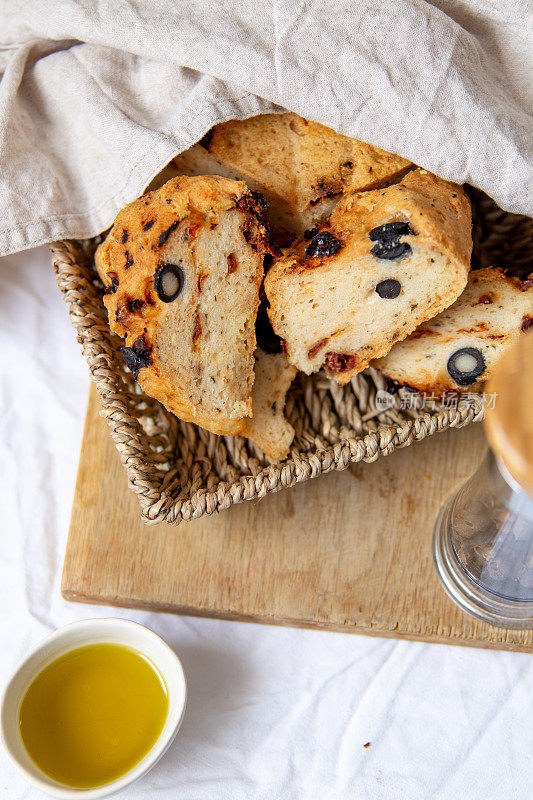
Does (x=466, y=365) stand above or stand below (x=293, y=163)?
below

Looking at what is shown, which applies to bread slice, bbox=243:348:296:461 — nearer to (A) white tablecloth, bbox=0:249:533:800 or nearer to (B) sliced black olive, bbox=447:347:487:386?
(B) sliced black olive, bbox=447:347:487:386

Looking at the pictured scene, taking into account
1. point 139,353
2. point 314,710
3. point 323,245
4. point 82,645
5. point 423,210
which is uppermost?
point 423,210

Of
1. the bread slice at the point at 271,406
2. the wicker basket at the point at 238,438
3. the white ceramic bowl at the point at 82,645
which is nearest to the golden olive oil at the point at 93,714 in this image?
the white ceramic bowl at the point at 82,645

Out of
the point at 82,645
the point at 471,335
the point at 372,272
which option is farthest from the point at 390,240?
the point at 82,645

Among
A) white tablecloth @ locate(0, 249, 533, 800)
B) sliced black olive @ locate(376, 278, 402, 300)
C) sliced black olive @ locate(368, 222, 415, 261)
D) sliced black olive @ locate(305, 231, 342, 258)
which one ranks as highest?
sliced black olive @ locate(368, 222, 415, 261)

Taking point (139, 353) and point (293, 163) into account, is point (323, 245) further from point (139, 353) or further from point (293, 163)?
point (139, 353)

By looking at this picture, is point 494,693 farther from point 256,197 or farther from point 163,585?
point 256,197

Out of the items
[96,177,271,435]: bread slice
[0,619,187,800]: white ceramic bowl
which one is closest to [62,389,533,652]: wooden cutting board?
[0,619,187,800]: white ceramic bowl
